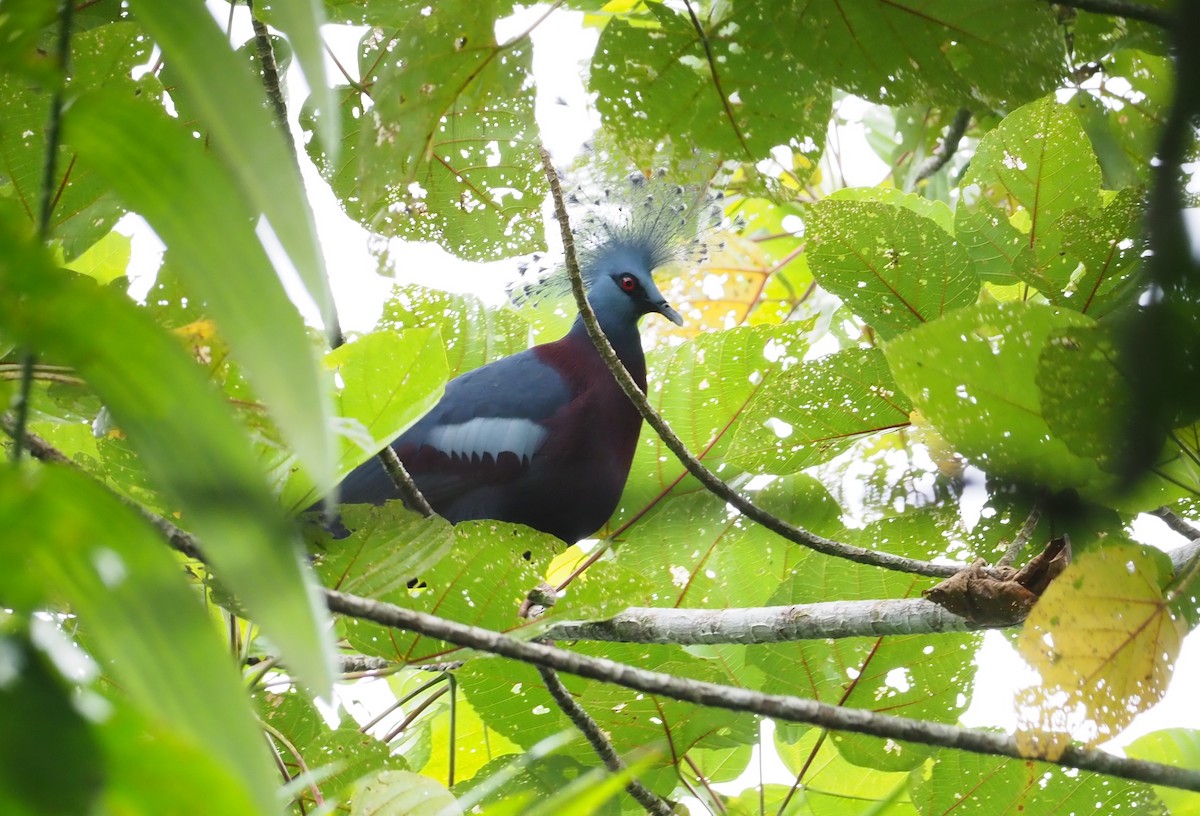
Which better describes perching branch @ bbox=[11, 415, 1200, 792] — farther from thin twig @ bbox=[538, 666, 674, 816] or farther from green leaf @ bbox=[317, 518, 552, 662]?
thin twig @ bbox=[538, 666, 674, 816]

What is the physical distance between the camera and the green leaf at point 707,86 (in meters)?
0.95

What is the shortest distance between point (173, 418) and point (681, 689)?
441 millimetres

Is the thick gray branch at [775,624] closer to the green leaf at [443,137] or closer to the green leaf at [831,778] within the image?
the green leaf at [831,778]

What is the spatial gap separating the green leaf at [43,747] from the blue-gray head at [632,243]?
5.88 feet

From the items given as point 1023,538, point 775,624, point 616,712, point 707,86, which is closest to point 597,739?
point 616,712

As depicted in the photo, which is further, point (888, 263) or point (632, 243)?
point (632, 243)

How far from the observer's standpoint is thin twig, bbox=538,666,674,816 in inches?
43.9

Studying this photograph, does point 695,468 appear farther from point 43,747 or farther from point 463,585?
point 43,747

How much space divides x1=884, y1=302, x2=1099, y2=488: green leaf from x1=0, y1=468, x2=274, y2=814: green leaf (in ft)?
2.12

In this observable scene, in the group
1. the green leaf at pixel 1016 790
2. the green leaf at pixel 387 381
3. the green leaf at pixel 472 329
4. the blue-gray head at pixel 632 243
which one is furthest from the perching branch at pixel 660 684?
the blue-gray head at pixel 632 243

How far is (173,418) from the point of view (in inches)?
11.5

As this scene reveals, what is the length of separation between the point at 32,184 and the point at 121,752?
863mm

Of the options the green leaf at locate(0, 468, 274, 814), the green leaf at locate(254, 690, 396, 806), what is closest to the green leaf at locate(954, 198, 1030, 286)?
the green leaf at locate(254, 690, 396, 806)

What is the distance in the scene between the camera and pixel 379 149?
83 centimetres
